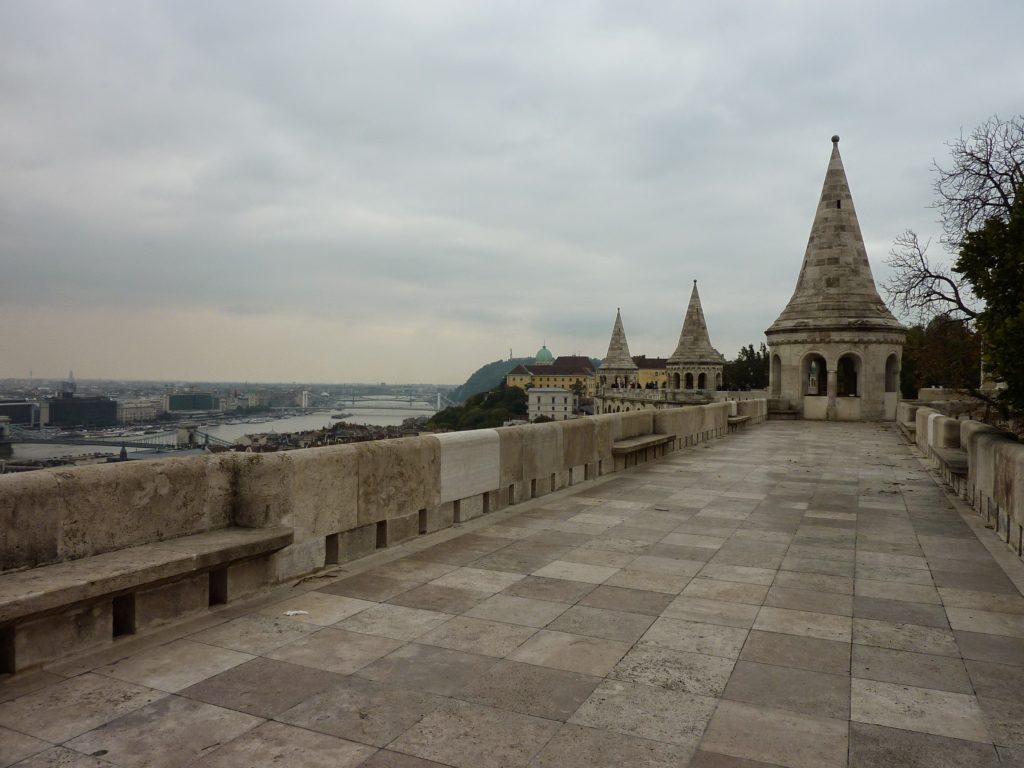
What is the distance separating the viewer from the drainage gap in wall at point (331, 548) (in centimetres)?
490

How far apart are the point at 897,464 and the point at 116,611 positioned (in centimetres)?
1143

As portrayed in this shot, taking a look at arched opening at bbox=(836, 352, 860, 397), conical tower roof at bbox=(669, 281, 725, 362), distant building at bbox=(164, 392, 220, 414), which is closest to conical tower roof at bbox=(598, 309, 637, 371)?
conical tower roof at bbox=(669, 281, 725, 362)

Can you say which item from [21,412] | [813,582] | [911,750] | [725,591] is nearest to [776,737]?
[911,750]

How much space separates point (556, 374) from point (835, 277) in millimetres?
124903

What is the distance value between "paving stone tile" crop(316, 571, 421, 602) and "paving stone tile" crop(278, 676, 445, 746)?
1235mm

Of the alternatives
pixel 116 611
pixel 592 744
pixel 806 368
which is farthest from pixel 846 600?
pixel 806 368

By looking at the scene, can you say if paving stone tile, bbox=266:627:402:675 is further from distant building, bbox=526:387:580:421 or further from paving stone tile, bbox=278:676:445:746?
distant building, bbox=526:387:580:421

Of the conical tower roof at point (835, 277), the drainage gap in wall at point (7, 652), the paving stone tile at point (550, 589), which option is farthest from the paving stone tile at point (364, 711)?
the conical tower roof at point (835, 277)

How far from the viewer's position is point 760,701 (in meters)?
2.91

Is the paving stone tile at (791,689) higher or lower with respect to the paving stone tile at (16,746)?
lower

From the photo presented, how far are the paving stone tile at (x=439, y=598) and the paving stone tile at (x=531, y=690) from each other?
2.82 ft

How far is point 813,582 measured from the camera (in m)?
4.73

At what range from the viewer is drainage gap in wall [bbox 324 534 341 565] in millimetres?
4902

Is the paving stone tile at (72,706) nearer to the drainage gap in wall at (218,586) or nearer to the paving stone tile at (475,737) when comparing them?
Result: the drainage gap in wall at (218,586)
